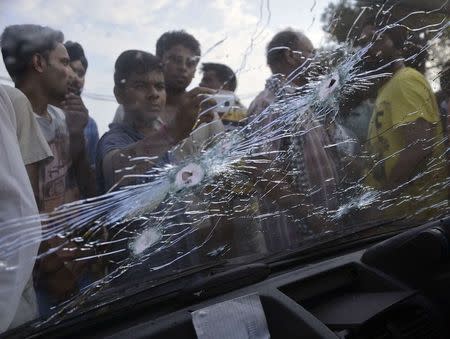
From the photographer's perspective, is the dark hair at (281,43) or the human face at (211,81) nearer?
the human face at (211,81)

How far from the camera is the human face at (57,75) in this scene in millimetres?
1485

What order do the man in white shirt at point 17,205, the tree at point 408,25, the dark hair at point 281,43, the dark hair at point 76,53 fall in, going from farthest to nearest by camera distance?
the tree at point 408,25
the dark hair at point 281,43
the dark hair at point 76,53
the man in white shirt at point 17,205

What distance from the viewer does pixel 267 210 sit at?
1938 mm

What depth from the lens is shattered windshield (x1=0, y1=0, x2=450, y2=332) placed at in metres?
1.44

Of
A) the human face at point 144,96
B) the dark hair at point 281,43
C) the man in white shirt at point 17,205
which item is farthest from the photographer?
the dark hair at point 281,43

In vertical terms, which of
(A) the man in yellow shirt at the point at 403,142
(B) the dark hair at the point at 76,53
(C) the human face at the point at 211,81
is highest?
(B) the dark hair at the point at 76,53

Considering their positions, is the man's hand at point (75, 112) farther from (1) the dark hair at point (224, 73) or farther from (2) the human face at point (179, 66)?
(1) the dark hair at point (224, 73)

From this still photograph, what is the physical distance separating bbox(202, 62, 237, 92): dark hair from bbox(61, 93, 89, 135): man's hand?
1.41 feet

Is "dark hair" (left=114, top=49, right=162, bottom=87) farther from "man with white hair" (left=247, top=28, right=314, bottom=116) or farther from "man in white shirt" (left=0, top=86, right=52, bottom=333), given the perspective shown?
"man with white hair" (left=247, top=28, right=314, bottom=116)

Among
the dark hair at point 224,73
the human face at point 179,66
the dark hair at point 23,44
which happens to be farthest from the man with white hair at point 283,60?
the dark hair at point 23,44

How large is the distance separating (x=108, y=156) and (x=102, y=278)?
360mm

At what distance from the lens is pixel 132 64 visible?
158 cm

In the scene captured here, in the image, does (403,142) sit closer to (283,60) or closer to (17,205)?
(283,60)

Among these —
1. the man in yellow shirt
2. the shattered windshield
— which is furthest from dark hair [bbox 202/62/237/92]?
the man in yellow shirt
